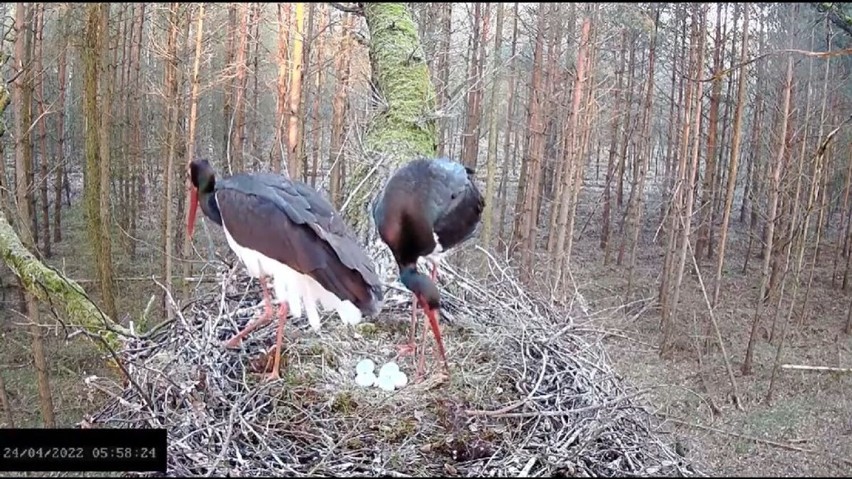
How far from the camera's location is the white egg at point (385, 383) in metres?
2.86

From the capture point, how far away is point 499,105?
11.7m

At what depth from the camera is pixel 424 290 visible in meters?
2.64

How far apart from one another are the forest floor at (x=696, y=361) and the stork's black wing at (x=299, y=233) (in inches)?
41.7

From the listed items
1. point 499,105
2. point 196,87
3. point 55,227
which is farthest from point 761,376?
point 55,227

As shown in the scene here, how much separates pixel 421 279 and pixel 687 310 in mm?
9824

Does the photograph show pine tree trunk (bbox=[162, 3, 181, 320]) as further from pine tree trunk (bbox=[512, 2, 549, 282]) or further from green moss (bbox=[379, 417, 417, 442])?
pine tree trunk (bbox=[512, 2, 549, 282])

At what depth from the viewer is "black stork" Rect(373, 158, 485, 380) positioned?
8.96ft

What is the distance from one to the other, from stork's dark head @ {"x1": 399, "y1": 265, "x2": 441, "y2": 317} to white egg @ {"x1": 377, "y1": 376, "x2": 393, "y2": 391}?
1.30 feet

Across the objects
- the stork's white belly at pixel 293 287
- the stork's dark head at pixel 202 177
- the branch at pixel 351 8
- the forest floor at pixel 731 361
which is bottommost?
the forest floor at pixel 731 361

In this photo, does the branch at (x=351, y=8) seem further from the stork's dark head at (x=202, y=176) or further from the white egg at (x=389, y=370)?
the white egg at (x=389, y=370)

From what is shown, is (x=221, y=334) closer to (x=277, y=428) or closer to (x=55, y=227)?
(x=277, y=428)

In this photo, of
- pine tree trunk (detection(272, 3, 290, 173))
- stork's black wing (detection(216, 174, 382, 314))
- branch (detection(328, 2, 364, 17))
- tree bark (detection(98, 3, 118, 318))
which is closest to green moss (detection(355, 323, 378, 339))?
stork's black wing (detection(216, 174, 382, 314))
